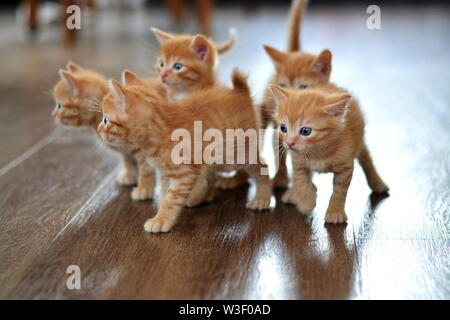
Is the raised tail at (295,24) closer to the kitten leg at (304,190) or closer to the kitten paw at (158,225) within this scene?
the kitten leg at (304,190)

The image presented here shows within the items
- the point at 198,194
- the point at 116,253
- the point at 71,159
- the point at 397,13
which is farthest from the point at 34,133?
the point at 397,13

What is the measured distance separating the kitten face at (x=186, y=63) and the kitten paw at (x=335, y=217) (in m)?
0.62

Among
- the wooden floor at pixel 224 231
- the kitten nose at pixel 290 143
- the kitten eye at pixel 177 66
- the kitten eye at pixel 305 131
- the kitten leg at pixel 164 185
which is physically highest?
the kitten eye at pixel 177 66

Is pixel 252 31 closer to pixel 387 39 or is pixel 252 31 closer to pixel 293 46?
pixel 387 39

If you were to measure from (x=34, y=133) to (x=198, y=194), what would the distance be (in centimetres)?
114

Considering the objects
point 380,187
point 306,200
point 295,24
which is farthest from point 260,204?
point 295,24

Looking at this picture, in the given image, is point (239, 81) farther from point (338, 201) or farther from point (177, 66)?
point (338, 201)

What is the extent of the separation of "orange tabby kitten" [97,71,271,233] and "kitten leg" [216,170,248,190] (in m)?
0.21

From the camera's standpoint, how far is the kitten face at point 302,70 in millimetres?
1771

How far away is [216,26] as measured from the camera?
549cm

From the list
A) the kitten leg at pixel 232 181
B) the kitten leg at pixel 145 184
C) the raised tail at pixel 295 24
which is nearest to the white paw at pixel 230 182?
the kitten leg at pixel 232 181

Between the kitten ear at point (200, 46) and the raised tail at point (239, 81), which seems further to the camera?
the kitten ear at point (200, 46)

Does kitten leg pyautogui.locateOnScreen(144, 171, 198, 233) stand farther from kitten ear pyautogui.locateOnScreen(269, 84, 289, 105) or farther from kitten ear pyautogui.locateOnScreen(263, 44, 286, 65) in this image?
kitten ear pyautogui.locateOnScreen(263, 44, 286, 65)

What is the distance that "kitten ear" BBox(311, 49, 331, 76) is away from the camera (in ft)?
5.69
